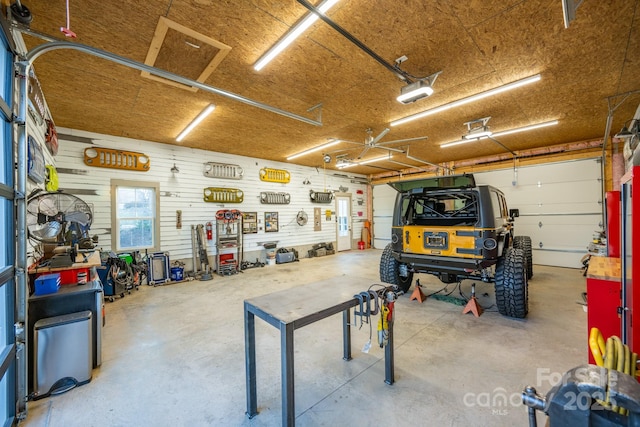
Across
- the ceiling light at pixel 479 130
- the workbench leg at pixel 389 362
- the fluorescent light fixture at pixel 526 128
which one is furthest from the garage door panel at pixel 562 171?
the workbench leg at pixel 389 362

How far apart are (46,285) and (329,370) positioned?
2.76m

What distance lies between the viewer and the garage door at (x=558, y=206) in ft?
22.3

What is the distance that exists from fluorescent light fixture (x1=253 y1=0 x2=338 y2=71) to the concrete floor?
2456 millimetres

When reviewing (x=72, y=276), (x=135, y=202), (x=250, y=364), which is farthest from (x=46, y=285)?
(x=135, y=202)

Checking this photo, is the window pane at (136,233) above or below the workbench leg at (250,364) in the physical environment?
above

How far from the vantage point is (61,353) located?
2.26m

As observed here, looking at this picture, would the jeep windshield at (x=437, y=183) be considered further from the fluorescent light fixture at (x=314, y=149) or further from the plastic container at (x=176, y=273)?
the plastic container at (x=176, y=273)

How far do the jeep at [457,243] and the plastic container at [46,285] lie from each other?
4.19 meters

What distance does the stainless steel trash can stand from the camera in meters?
2.18

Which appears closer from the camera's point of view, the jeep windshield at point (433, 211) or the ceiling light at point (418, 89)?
the ceiling light at point (418, 89)

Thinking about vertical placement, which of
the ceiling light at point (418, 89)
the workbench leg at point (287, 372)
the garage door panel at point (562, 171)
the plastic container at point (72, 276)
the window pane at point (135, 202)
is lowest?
the workbench leg at point (287, 372)

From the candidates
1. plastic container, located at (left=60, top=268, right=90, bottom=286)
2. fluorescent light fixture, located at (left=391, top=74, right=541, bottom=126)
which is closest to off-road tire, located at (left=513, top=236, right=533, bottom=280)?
fluorescent light fixture, located at (left=391, top=74, right=541, bottom=126)

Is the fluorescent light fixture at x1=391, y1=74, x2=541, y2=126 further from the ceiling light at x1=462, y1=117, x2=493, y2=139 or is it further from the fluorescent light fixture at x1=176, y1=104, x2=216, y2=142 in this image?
the fluorescent light fixture at x1=176, y1=104, x2=216, y2=142

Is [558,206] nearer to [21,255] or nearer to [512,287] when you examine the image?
[512,287]
